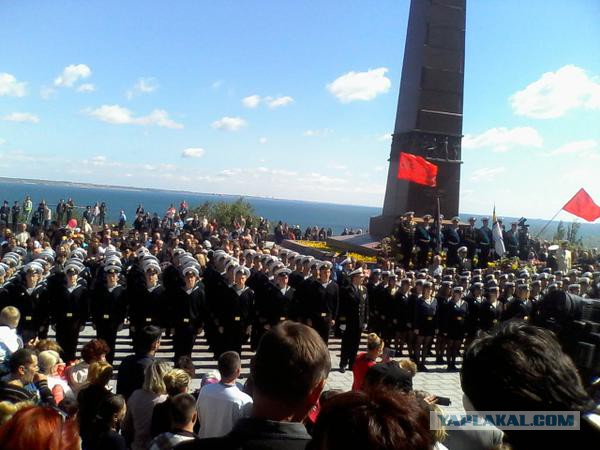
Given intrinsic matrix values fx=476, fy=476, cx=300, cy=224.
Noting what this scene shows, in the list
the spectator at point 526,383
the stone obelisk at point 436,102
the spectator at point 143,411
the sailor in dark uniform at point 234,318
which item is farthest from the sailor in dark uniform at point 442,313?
the stone obelisk at point 436,102

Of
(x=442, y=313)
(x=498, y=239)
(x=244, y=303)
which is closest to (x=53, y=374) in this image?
(x=244, y=303)

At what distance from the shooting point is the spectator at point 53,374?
14.4 feet

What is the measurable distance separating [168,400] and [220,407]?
1.41ft

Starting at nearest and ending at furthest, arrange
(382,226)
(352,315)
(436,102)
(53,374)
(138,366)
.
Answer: (53,374), (138,366), (352,315), (436,102), (382,226)

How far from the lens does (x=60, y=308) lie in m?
8.00

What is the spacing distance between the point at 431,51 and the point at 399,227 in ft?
23.6

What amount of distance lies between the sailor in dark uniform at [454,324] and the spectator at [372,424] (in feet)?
28.7

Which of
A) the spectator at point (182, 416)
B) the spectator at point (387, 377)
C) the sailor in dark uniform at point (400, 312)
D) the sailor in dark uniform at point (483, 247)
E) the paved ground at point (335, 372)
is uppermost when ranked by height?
the sailor in dark uniform at point (483, 247)

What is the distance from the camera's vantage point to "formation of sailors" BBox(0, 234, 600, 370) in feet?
26.8

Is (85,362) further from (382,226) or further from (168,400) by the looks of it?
(382,226)

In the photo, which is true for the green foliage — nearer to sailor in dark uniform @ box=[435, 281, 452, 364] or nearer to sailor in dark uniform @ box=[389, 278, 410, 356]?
sailor in dark uniform @ box=[389, 278, 410, 356]

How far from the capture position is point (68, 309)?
7.97 meters

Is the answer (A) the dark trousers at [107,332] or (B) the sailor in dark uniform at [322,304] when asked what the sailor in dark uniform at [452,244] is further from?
(A) the dark trousers at [107,332]

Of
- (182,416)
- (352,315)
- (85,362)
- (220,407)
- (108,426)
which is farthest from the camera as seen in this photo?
(352,315)
